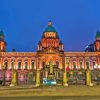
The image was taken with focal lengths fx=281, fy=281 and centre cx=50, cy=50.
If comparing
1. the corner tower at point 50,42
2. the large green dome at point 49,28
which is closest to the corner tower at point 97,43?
the corner tower at point 50,42

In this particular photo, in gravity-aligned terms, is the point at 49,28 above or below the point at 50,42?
above

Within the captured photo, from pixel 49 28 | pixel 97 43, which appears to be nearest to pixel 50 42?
pixel 49 28

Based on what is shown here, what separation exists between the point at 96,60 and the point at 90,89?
87.7m

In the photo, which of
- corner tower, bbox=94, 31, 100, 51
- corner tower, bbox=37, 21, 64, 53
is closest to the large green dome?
corner tower, bbox=37, 21, 64, 53

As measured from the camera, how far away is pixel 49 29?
423 ft

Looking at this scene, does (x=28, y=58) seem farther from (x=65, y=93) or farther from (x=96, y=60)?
(x=65, y=93)

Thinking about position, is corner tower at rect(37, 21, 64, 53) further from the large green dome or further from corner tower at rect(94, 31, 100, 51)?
corner tower at rect(94, 31, 100, 51)

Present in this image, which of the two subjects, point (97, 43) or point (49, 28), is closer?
point (97, 43)

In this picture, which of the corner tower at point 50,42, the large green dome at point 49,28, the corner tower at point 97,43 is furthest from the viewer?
the large green dome at point 49,28

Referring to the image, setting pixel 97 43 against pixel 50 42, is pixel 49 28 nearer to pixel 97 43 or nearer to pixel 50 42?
pixel 50 42

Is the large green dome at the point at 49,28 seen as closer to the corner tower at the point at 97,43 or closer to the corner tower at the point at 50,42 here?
the corner tower at the point at 50,42

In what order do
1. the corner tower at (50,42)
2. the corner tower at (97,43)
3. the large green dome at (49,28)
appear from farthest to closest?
the large green dome at (49,28) → the corner tower at (50,42) → the corner tower at (97,43)

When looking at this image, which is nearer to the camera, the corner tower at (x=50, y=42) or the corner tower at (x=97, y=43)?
the corner tower at (x=97, y=43)

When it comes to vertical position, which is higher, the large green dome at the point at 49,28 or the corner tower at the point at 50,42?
the large green dome at the point at 49,28
